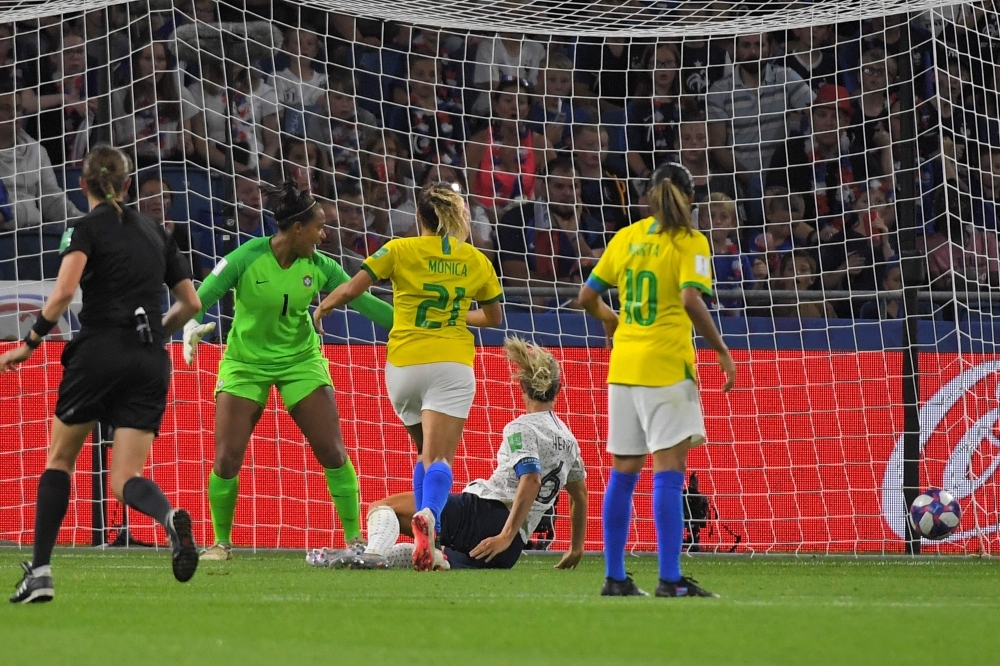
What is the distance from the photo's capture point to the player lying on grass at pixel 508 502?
7.80m

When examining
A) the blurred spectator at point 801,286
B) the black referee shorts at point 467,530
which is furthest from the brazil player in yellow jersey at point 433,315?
the blurred spectator at point 801,286

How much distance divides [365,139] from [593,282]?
21.4ft

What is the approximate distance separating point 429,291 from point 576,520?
1440 mm

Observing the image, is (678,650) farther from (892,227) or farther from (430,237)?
(892,227)

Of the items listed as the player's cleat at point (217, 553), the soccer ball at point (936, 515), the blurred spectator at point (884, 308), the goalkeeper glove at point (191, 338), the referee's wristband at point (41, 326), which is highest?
the blurred spectator at point (884, 308)

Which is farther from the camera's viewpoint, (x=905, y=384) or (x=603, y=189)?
(x=603, y=189)

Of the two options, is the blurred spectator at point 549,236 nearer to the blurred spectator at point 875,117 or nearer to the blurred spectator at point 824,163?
the blurred spectator at point 824,163

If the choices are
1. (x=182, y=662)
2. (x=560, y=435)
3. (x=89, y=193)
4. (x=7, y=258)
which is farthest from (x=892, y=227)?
(x=182, y=662)

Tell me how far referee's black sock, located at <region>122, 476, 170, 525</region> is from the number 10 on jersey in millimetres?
2501

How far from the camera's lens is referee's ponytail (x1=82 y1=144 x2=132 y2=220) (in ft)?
→ 18.1

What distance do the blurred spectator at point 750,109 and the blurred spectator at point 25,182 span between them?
206 inches

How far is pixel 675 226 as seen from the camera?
228 inches

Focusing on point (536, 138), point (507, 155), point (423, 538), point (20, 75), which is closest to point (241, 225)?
point (507, 155)

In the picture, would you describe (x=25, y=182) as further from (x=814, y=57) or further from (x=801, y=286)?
(x=814, y=57)
